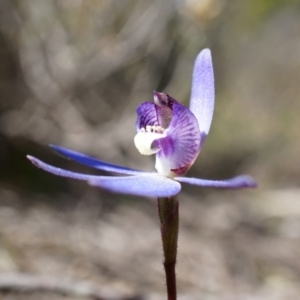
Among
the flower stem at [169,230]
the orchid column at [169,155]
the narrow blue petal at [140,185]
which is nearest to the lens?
the narrow blue petal at [140,185]

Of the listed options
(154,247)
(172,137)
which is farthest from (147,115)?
(154,247)

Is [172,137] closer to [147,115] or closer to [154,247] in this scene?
[147,115]

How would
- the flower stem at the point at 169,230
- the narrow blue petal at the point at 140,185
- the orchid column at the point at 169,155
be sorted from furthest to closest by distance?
1. the flower stem at the point at 169,230
2. the orchid column at the point at 169,155
3. the narrow blue petal at the point at 140,185

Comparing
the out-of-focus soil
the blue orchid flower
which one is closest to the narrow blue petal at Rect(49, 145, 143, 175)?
the blue orchid flower

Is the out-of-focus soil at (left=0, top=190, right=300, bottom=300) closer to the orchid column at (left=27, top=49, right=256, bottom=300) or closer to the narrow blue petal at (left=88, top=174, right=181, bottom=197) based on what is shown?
the orchid column at (left=27, top=49, right=256, bottom=300)

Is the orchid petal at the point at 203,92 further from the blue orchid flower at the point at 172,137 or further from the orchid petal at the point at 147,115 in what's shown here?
the orchid petal at the point at 147,115

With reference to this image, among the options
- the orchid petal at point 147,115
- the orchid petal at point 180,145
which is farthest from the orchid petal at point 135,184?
the orchid petal at point 147,115

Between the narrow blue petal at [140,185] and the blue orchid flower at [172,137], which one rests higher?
the blue orchid flower at [172,137]
